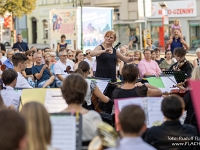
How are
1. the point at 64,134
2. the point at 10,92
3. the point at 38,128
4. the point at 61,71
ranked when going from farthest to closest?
1. the point at 61,71
2. the point at 10,92
3. the point at 64,134
4. the point at 38,128

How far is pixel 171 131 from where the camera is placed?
5953mm

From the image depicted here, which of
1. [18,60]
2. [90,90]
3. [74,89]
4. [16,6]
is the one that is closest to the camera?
[74,89]

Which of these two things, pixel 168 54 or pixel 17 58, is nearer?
pixel 17 58

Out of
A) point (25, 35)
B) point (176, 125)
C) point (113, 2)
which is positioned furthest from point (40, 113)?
point (25, 35)

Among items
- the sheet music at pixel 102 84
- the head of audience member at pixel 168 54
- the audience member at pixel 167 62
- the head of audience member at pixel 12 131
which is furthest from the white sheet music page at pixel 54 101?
the head of audience member at pixel 168 54

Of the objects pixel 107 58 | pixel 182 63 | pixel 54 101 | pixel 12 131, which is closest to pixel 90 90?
pixel 54 101

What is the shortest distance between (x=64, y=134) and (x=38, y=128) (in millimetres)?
970

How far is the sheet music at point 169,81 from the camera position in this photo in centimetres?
1015

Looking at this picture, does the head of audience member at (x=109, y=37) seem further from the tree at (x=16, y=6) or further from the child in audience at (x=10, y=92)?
the tree at (x=16, y=6)

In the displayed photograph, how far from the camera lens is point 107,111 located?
403 inches

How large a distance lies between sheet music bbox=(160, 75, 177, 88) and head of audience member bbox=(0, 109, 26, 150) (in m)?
6.60

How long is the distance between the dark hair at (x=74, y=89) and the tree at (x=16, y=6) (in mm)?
38983

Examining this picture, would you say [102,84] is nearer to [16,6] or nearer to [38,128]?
[38,128]

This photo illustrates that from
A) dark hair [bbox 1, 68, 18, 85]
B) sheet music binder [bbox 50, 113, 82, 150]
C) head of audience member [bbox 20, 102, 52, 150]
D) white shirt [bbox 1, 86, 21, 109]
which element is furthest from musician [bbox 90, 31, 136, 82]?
head of audience member [bbox 20, 102, 52, 150]
